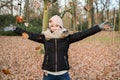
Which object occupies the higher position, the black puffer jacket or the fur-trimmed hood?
the fur-trimmed hood

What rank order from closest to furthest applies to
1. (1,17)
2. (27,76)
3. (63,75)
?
(63,75) < (27,76) < (1,17)

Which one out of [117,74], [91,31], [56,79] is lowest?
[117,74]

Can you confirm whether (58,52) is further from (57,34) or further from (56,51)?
(57,34)

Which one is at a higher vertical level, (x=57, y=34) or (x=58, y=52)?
(x=57, y=34)

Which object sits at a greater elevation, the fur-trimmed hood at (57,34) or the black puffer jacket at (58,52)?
the fur-trimmed hood at (57,34)

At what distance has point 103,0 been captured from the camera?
130ft

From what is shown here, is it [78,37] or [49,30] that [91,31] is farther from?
[49,30]

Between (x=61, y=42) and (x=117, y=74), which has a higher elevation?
(x=61, y=42)

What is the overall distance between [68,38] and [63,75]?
1.91 feet

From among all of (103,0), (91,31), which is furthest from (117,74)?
(103,0)

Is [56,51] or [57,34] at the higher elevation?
[57,34]

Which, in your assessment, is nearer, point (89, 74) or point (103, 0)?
point (89, 74)

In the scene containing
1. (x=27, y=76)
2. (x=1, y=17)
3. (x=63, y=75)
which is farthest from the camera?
(x=1, y=17)

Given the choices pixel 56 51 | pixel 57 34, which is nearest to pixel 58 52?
pixel 56 51
